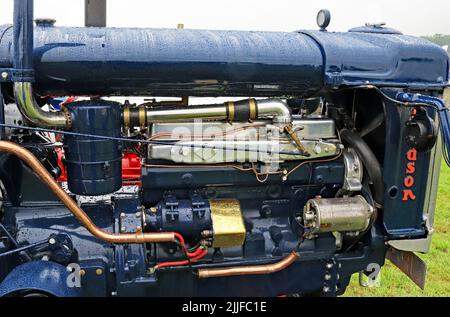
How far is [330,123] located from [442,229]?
8.88 ft

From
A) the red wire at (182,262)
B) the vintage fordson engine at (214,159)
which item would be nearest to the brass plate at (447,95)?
the vintage fordson engine at (214,159)

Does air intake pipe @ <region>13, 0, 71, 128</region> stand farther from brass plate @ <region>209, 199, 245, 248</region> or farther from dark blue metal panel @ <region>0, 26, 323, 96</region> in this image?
brass plate @ <region>209, 199, 245, 248</region>

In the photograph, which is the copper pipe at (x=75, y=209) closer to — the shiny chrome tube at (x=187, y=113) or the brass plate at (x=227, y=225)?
the brass plate at (x=227, y=225)

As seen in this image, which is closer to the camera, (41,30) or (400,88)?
(41,30)

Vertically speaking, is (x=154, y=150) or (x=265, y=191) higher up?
(x=154, y=150)

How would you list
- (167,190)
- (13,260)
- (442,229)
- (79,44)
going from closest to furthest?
(79,44)
(13,260)
(167,190)
(442,229)

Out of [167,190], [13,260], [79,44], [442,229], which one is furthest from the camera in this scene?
[442,229]

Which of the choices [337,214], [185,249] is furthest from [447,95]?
[185,249]

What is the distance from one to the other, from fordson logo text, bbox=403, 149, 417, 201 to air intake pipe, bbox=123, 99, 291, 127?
0.71 m

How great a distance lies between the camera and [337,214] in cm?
→ 259

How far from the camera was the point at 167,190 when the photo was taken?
A: 104 inches

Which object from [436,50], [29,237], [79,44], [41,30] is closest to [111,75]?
[79,44]

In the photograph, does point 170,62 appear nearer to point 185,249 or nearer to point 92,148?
point 92,148
